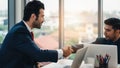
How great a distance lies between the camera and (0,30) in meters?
4.20

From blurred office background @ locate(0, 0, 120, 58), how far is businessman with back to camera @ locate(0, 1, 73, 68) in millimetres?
2122

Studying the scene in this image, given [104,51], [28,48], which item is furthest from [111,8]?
[28,48]

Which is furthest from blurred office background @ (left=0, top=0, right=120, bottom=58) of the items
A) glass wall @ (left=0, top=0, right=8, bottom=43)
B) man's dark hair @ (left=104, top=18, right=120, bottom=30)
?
man's dark hair @ (left=104, top=18, right=120, bottom=30)

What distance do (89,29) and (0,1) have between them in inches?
66.7

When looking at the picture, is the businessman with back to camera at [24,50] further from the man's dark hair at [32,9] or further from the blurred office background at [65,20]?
the blurred office background at [65,20]

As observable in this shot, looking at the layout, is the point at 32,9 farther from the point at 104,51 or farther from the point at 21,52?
the point at 104,51

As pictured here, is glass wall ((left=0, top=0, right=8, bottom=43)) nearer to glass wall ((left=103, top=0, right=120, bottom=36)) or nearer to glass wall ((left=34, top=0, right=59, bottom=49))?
glass wall ((left=34, top=0, right=59, bottom=49))

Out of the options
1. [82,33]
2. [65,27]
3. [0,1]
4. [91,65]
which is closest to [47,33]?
[65,27]

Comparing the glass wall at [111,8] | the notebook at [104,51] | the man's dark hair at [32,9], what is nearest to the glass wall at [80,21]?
the glass wall at [111,8]

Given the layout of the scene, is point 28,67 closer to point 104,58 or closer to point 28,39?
point 28,39

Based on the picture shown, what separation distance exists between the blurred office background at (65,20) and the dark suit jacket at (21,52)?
2.17 m

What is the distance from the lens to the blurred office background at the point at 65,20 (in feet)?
13.2

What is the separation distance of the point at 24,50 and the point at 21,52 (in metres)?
0.05

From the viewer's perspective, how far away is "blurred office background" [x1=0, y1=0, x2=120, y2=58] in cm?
401
